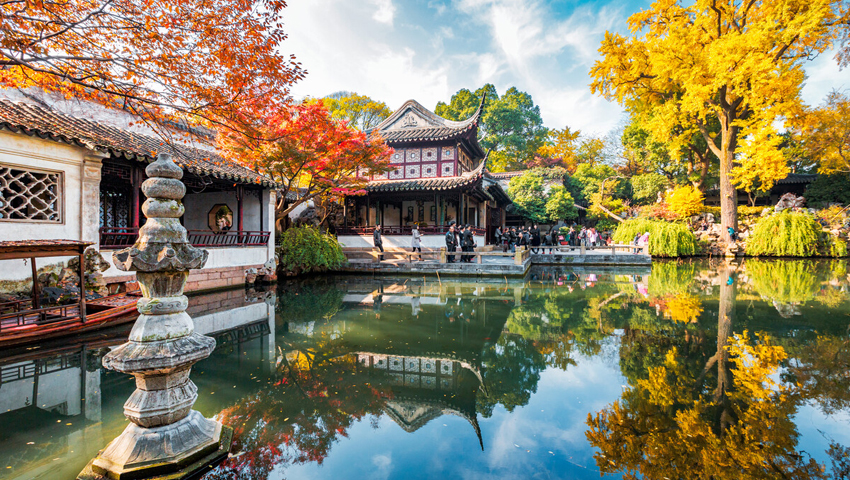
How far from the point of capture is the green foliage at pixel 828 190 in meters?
19.2

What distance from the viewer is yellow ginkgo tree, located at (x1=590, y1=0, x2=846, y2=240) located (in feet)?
46.5

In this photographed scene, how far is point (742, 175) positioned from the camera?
16.2 metres

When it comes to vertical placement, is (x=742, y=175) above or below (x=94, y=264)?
above

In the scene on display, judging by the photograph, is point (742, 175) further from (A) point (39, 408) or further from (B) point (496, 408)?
(A) point (39, 408)

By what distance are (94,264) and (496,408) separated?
7.93 meters

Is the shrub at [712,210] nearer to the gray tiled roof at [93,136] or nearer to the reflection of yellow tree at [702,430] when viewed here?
the reflection of yellow tree at [702,430]

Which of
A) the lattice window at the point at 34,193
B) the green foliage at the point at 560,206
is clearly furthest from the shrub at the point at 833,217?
the lattice window at the point at 34,193

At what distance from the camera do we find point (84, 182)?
23.0ft

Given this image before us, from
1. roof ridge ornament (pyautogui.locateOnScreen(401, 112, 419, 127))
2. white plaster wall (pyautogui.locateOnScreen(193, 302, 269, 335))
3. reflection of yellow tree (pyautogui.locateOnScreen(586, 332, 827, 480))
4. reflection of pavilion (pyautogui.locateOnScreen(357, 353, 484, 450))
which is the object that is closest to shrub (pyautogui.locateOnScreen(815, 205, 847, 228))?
reflection of yellow tree (pyautogui.locateOnScreen(586, 332, 827, 480))

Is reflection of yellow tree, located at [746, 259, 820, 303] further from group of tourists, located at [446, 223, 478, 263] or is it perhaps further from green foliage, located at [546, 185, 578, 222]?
green foliage, located at [546, 185, 578, 222]

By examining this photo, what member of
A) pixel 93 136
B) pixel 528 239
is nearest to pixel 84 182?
pixel 93 136

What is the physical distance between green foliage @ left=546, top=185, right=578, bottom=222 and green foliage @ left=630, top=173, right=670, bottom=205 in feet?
13.9

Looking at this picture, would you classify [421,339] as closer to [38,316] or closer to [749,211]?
[38,316]

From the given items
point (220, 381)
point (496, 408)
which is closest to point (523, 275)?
point (496, 408)
